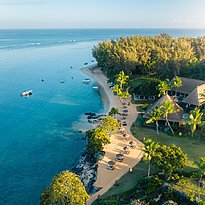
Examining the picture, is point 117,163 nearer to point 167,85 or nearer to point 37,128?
point 37,128

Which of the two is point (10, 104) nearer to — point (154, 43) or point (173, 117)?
point (173, 117)

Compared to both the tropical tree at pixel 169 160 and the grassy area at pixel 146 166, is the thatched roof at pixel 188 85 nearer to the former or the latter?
the grassy area at pixel 146 166

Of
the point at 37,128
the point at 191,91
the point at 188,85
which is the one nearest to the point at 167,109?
the point at 191,91

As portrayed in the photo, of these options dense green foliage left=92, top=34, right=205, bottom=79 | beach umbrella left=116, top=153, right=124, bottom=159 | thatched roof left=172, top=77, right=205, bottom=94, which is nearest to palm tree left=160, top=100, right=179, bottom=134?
beach umbrella left=116, top=153, right=124, bottom=159

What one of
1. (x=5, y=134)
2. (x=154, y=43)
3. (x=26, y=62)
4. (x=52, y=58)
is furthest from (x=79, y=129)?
(x=52, y=58)

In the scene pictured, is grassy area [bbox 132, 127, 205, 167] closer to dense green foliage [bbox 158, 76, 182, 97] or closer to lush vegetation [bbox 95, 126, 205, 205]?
lush vegetation [bbox 95, 126, 205, 205]
